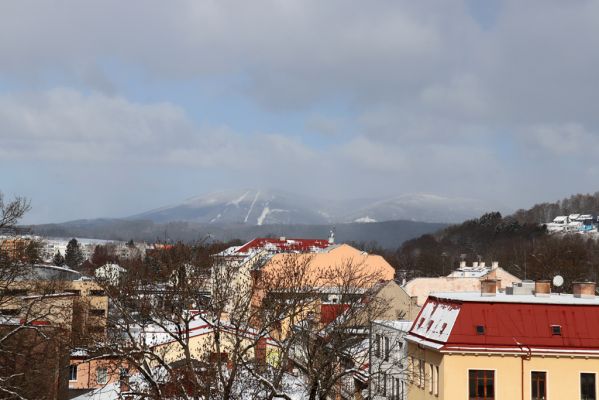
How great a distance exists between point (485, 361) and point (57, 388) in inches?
887

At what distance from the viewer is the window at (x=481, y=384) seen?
3700 centimetres

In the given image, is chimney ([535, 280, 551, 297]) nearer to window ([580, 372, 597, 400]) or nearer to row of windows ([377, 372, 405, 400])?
window ([580, 372, 597, 400])

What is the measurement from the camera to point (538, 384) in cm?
3703

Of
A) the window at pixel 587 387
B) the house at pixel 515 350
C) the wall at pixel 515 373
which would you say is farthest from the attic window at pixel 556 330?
the window at pixel 587 387

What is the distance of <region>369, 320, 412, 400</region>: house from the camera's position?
141ft

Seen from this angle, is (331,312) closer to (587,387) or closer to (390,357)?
(390,357)

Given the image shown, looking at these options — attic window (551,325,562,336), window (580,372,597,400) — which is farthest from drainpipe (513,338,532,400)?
window (580,372,597,400)

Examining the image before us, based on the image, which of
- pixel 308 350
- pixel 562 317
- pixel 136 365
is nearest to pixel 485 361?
pixel 562 317

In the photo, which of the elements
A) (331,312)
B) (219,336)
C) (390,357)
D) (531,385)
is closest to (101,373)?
(331,312)

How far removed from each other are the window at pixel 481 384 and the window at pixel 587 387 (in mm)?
3606

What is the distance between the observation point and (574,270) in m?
114

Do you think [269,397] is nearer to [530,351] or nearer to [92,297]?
[530,351]

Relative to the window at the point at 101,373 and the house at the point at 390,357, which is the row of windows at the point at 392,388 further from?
the window at the point at 101,373

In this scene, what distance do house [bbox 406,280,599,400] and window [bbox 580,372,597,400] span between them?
0.04 m
